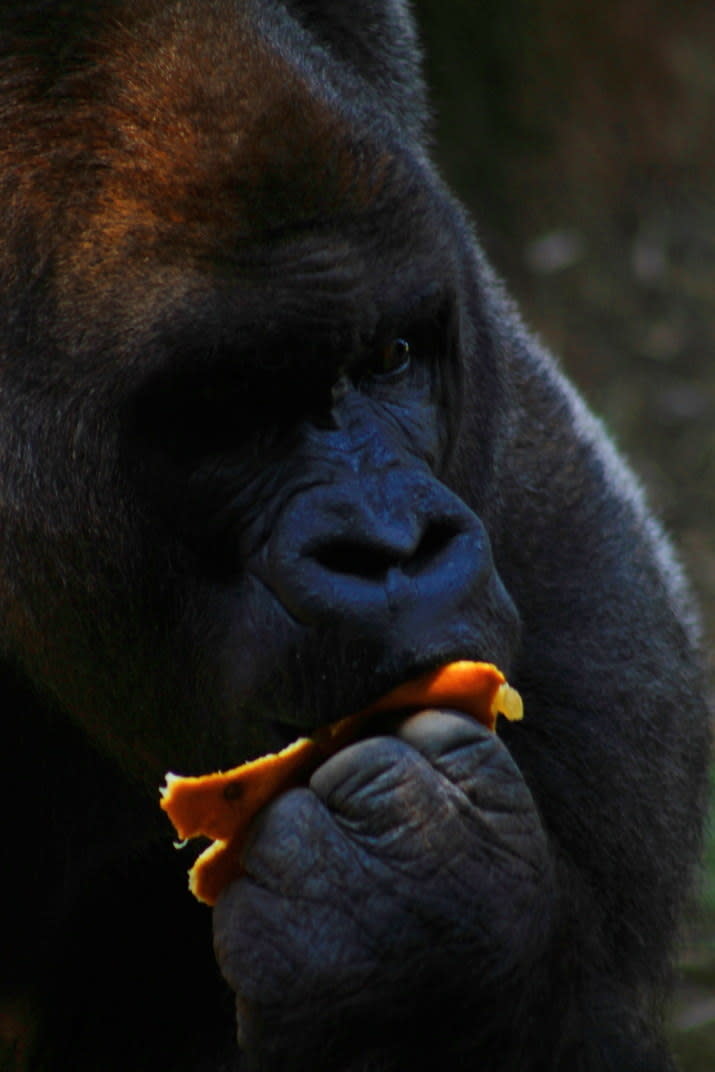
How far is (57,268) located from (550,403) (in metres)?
1.83

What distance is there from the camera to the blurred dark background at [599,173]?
8.46 metres

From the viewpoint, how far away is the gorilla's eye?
3402mm

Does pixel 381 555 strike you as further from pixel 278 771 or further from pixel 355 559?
pixel 278 771

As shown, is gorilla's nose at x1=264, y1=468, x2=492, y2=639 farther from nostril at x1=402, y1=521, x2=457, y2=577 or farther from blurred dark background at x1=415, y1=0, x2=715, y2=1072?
blurred dark background at x1=415, y1=0, x2=715, y2=1072

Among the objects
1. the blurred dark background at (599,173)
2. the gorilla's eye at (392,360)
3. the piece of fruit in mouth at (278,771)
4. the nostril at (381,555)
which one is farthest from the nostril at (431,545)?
the blurred dark background at (599,173)

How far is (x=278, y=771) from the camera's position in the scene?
10.2 ft

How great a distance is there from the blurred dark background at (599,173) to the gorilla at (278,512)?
4.89 meters

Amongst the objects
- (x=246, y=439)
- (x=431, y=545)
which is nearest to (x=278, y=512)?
(x=246, y=439)

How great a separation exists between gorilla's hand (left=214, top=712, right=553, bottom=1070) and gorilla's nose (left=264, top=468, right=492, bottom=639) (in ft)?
0.66

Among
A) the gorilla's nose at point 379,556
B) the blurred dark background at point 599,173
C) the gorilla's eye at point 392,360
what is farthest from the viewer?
the blurred dark background at point 599,173

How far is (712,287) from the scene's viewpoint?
875 centimetres

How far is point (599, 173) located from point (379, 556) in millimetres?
6199

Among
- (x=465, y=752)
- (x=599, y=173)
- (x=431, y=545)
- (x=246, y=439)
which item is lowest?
(x=599, y=173)

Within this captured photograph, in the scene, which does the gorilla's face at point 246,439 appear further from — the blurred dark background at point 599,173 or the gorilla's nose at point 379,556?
the blurred dark background at point 599,173
